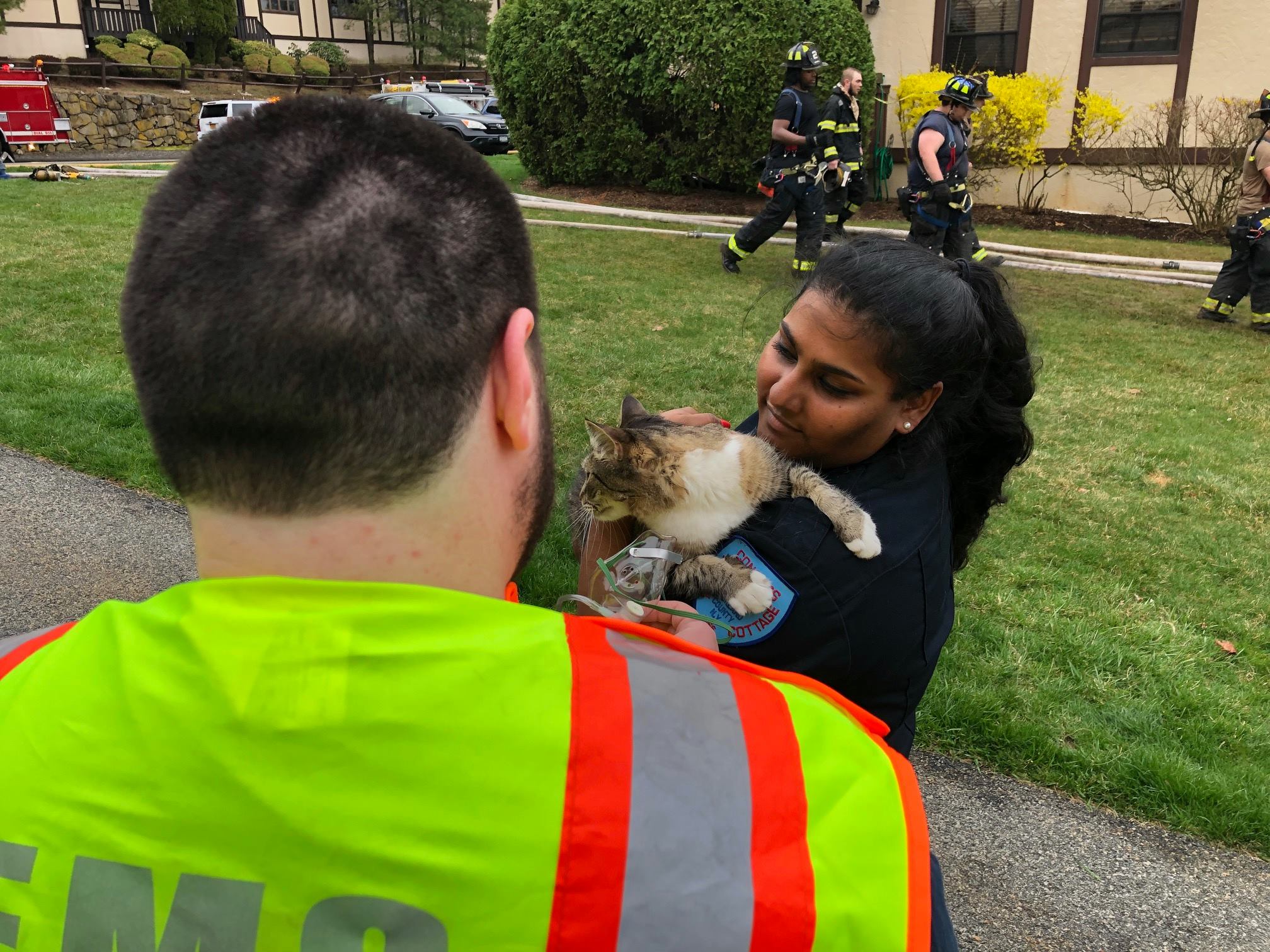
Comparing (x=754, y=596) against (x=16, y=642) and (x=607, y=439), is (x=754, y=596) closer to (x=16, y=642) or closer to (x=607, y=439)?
(x=607, y=439)

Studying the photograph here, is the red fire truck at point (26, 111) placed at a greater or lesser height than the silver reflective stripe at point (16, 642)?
greater

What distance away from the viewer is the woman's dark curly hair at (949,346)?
2.10 metres

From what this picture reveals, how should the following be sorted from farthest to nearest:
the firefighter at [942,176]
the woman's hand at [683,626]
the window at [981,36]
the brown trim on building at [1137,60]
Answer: the window at [981,36]
the brown trim on building at [1137,60]
the firefighter at [942,176]
the woman's hand at [683,626]

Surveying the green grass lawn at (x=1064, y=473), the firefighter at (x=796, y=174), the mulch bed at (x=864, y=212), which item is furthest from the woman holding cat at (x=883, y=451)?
the mulch bed at (x=864, y=212)

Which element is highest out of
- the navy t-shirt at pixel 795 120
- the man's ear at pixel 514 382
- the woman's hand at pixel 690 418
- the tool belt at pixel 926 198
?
the navy t-shirt at pixel 795 120

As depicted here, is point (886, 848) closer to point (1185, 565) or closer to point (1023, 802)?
point (1023, 802)

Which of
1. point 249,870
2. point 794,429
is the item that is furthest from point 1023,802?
point 249,870

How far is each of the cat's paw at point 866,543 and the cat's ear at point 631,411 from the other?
2.96 ft

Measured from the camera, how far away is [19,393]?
6508 mm

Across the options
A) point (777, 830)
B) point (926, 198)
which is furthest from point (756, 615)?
point (926, 198)

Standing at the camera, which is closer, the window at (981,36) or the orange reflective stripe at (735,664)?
the orange reflective stripe at (735,664)

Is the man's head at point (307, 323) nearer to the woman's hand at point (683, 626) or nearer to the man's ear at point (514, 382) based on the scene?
the man's ear at point (514, 382)

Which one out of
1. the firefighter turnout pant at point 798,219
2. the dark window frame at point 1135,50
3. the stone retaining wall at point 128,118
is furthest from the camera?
the stone retaining wall at point 128,118

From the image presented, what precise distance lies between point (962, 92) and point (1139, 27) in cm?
966
